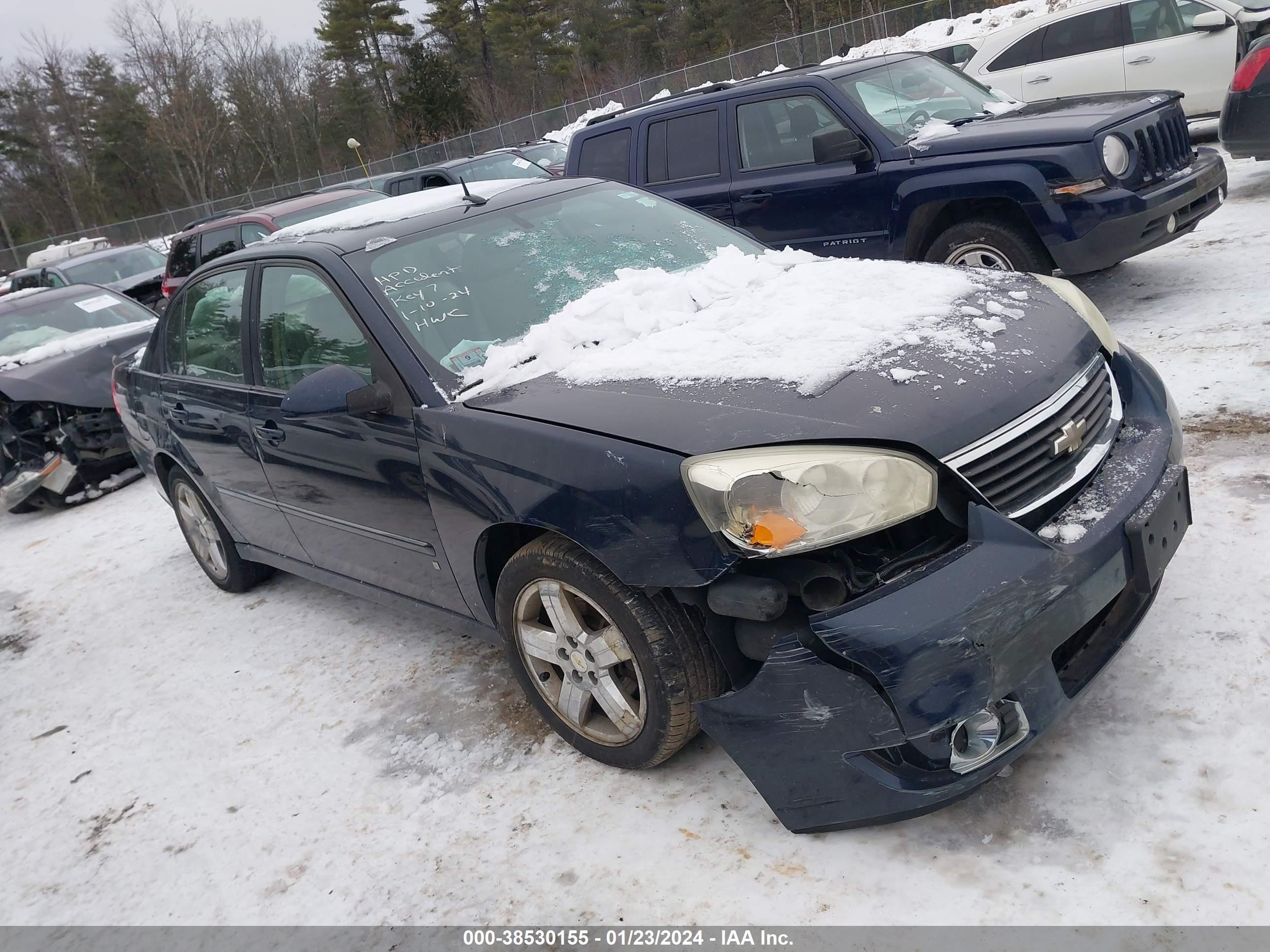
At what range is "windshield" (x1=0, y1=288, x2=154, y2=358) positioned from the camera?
8.62 m

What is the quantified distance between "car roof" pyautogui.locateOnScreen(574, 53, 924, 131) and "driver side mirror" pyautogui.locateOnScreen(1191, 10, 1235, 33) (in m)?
4.31

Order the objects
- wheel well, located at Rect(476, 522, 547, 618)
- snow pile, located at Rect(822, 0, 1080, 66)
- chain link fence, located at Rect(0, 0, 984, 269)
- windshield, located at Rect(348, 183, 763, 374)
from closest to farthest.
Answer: wheel well, located at Rect(476, 522, 547, 618) → windshield, located at Rect(348, 183, 763, 374) → snow pile, located at Rect(822, 0, 1080, 66) → chain link fence, located at Rect(0, 0, 984, 269)

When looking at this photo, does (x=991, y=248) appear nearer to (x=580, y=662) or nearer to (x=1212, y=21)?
(x=580, y=662)

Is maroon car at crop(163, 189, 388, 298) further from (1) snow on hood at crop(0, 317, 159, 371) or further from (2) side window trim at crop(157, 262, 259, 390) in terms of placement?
(2) side window trim at crop(157, 262, 259, 390)

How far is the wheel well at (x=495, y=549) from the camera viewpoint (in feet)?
9.91

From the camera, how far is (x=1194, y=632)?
297 cm

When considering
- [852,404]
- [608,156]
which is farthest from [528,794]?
[608,156]

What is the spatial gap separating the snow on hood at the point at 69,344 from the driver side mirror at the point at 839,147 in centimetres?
542

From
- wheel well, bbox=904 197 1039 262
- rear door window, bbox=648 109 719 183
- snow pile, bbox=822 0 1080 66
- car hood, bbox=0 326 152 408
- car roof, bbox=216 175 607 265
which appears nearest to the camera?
car roof, bbox=216 175 607 265

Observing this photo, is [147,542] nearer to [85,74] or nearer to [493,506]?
[493,506]

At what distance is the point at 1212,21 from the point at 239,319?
9.86 meters

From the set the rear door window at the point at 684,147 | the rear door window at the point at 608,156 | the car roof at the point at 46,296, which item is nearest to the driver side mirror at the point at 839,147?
the rear door window at the point at 684,147

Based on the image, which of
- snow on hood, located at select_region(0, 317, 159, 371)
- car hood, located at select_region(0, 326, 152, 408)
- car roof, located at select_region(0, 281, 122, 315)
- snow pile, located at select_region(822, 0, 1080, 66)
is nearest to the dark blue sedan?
car hood, located at select_region(0, 326, 152, 408)

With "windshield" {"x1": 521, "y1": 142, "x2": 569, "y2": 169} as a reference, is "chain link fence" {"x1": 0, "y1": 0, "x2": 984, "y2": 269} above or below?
above
